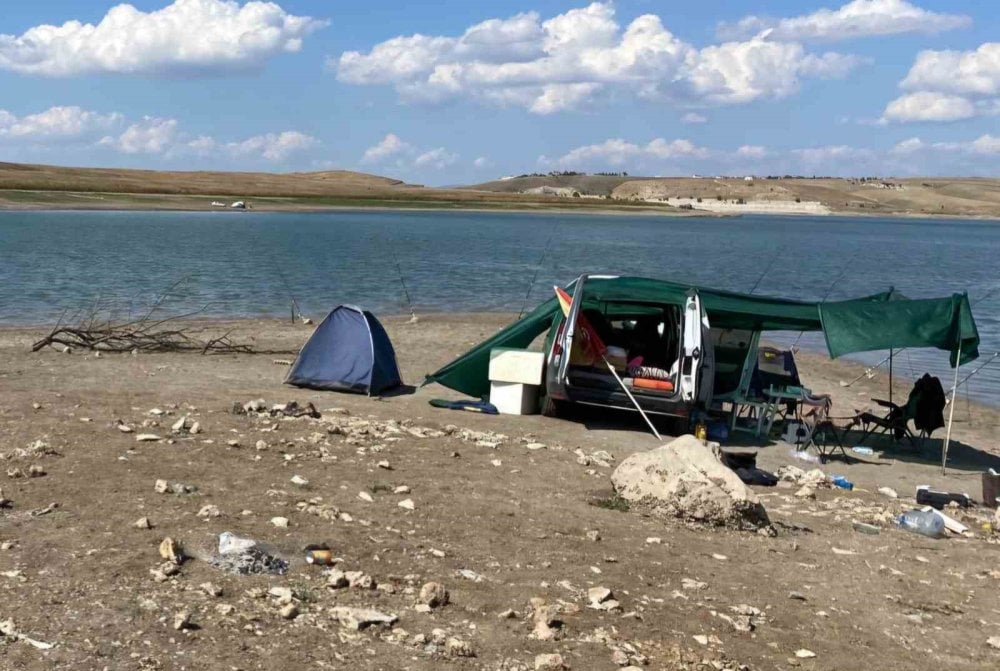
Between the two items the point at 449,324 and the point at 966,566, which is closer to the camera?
the point at 966,566

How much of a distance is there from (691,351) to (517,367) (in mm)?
2342

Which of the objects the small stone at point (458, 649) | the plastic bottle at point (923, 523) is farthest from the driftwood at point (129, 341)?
the small stone at point (458, 649)

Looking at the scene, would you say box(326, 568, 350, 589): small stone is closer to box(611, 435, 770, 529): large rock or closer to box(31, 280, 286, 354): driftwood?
box(611, 435, 770, 529): large rock

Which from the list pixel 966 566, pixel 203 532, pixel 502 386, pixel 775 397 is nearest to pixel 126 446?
pixel 203 532

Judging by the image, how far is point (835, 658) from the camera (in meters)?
6.40

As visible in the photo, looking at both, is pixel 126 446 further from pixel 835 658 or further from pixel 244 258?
pixel 244 258

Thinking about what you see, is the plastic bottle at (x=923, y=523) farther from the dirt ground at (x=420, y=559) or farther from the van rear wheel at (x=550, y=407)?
the van rear wheel at (x=550, y=407)

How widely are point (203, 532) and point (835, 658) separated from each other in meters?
4.24

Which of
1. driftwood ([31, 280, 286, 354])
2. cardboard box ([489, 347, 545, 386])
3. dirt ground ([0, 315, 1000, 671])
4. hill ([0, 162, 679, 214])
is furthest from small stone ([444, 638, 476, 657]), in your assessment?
hill ([0, 162, 679, 214])

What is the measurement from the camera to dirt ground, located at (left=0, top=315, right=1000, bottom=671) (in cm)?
592

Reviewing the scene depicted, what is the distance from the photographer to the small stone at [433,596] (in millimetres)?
6465

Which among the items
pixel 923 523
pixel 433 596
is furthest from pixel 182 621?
pixel 923 523

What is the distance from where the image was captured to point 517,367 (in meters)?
14.2

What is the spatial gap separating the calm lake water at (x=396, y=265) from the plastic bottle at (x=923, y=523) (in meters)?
9.60
